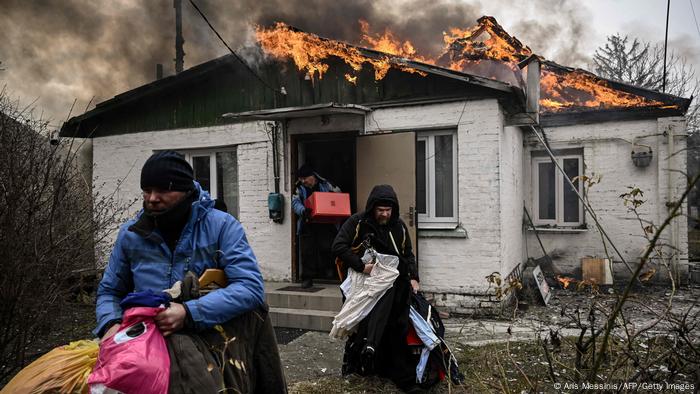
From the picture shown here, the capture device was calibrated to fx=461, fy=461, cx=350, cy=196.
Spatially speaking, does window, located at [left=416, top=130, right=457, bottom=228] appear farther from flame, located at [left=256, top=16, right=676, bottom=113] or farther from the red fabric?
the red fabric

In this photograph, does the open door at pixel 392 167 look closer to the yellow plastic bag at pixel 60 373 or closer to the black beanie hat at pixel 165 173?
the black beanie hat at pixel 165 173

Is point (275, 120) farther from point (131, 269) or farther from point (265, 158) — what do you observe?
point (131, 269)

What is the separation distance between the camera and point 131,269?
2.29m

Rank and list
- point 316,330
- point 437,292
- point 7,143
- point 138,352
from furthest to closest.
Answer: point 437,292
point 316,330
point 7,143
point 138,352

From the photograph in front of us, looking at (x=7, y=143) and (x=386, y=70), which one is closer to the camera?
(x=7, y=143)

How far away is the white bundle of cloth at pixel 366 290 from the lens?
4473 mm

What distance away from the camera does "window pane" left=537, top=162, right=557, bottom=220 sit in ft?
35.7

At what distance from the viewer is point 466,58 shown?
10.2 meters

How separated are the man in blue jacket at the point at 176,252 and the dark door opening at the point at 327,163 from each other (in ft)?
20.2

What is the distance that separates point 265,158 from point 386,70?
2793 mm

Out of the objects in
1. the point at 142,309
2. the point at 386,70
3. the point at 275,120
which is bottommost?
the point at 142,309

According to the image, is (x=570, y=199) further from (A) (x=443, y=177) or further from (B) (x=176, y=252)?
(B) (x=176, y=252)

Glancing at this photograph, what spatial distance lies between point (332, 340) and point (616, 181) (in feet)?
24.5

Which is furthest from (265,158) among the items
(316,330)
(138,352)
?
(138,352)
